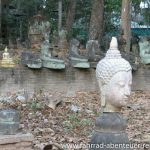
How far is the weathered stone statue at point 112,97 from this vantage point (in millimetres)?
4625

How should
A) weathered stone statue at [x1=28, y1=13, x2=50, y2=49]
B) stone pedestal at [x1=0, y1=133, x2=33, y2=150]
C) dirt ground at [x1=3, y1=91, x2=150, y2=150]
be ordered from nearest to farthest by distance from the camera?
stone pedestal at [x1=0, y1=133, x2=33, y2=150], dirt ground at [x1=3, y1=91, x2=150, y2=150], weathered stone statue at [x1=28, y1=13, x2=50, y2=49]

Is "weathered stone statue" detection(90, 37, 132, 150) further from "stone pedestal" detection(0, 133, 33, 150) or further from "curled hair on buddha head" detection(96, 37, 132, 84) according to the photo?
"stone pedestal" detection(0, 133, 33, 150)

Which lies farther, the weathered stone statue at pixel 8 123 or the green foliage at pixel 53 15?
the green foliage at pixel 53 15

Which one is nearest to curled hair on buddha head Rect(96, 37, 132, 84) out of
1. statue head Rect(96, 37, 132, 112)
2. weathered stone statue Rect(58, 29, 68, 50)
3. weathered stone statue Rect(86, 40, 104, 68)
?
statue head Rect(96, 37, 132, 112)

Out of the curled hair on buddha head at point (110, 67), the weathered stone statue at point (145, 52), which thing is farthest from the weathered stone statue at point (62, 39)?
the curled hair on buddha head at point (110, 67)

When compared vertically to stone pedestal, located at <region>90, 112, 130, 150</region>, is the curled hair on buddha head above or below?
above

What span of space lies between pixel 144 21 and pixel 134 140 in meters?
23.6

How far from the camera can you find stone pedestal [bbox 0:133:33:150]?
230 inches

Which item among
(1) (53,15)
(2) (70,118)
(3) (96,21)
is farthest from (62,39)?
(1) (53,15)

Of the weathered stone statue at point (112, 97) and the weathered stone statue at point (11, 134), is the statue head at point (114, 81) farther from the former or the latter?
the weathered stone statue at point (11, 134)

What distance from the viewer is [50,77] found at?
35.2 ft

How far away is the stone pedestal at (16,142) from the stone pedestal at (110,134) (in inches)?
57.6

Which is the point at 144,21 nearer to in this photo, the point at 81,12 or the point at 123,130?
the point at 81,12

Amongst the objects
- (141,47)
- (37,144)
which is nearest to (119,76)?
(37,144)
